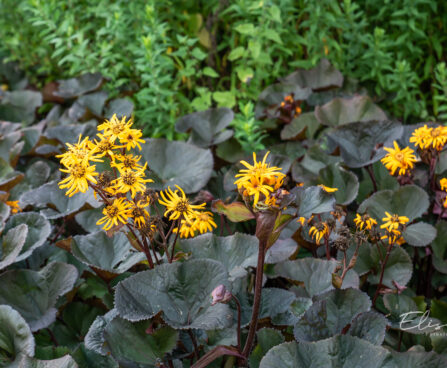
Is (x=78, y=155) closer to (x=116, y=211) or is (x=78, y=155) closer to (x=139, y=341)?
(x=116, y=211)

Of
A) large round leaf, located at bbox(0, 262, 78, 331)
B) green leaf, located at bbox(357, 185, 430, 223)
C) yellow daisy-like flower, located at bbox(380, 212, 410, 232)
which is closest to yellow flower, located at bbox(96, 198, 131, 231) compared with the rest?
large round leaf, located at bbox(0, 262, 78, 331)

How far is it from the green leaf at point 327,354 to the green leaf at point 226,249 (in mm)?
426

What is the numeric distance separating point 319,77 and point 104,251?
1627 millimetres

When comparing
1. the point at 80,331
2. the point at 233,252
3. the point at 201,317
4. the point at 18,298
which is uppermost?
the point at 201,317

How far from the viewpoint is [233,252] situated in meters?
1.67

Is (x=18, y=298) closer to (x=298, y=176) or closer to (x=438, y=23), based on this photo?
(x=298, y=176)

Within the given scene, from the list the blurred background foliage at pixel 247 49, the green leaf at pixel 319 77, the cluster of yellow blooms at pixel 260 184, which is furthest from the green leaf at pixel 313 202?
the green leaf at pixel 319 77

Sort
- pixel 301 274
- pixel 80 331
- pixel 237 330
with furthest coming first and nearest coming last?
1. pixel 80 331
2. pixel 301 274
3. pixel 237 330

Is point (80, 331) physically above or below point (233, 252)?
below

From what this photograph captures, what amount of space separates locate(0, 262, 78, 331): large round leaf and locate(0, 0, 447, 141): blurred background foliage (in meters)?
1.06

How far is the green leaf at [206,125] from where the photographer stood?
2.48 meters

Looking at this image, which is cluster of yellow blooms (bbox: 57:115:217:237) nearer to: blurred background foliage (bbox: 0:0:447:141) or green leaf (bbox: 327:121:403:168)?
green leaf (bbox: 327:121:403:168)

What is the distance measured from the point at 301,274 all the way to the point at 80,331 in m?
0.76

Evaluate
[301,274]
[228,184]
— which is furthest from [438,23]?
[301,274]
